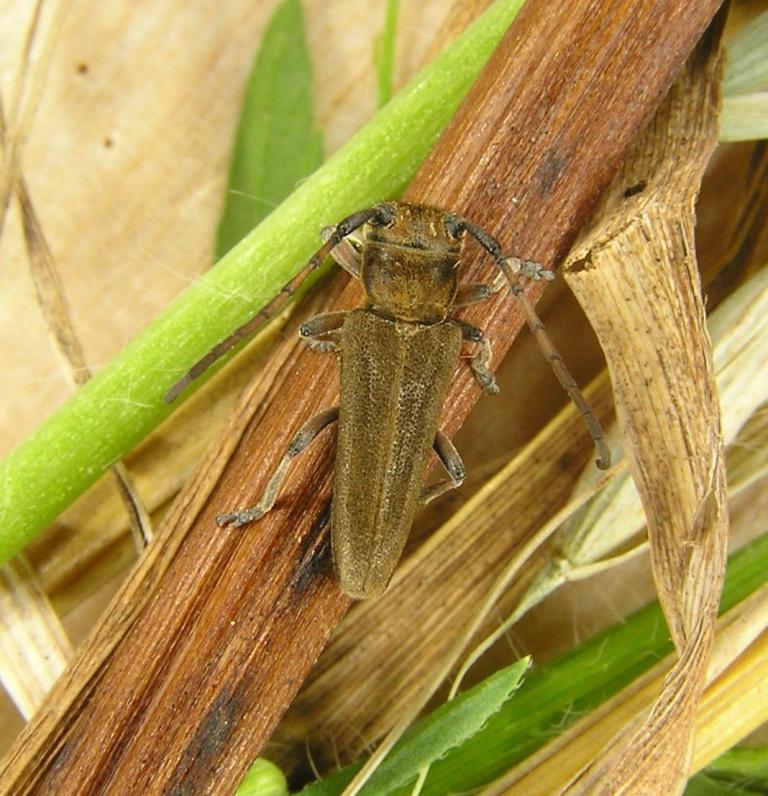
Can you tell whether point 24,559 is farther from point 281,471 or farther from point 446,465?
point 446,465

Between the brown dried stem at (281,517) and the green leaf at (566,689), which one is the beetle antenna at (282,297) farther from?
the green leaf at (566,689)

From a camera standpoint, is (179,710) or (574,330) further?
(574,330)

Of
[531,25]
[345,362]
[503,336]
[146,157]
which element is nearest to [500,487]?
[503,336]

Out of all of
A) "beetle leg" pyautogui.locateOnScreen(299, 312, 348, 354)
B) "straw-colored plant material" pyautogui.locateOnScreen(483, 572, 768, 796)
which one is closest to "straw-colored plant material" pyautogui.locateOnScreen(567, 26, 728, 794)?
"straw-colored plant material" pyautogui.locateOnScreen(483, 572, 768, 796)

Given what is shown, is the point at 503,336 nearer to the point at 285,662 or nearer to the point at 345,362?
the point at 345,362

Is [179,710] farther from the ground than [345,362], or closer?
closer

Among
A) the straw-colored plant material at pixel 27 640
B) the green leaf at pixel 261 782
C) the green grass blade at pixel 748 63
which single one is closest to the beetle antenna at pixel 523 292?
the green grass blade at pixel 748 63
